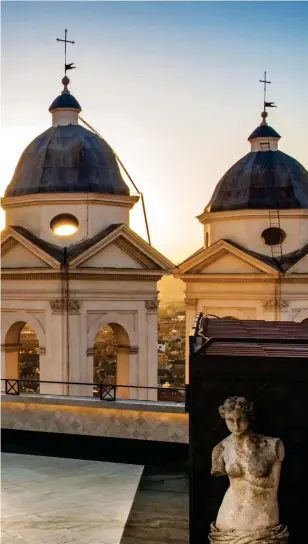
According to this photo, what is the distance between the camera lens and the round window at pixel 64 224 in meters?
28.8

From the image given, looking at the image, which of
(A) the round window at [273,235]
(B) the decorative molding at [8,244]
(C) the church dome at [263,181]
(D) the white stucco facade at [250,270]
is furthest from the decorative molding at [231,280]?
(B) the decorative molding at [8,244]

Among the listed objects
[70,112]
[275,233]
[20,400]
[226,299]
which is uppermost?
[70,112]

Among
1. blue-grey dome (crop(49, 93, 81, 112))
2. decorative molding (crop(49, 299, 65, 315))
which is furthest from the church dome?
decorative molding (crop(49, 299, 65, 315))

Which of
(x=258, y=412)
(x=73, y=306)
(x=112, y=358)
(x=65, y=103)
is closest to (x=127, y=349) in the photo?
(x=73, y=306)

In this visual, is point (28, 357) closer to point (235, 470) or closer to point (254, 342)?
point (254, 342)

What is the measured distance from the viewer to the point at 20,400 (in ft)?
73.4

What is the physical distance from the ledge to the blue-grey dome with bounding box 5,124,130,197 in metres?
8.68

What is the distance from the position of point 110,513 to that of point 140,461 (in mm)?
4295

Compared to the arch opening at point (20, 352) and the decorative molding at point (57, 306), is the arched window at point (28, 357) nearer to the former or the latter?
the arch opening at point (20, 352)

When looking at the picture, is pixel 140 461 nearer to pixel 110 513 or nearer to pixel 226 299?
pixel 110 513

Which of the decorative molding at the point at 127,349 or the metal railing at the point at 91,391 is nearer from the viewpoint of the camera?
the metal railing at the point at 91,391

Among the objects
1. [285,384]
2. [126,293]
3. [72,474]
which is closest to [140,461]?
[72,474]

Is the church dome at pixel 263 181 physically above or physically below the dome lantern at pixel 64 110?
below

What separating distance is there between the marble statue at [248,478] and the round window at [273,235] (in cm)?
2170
